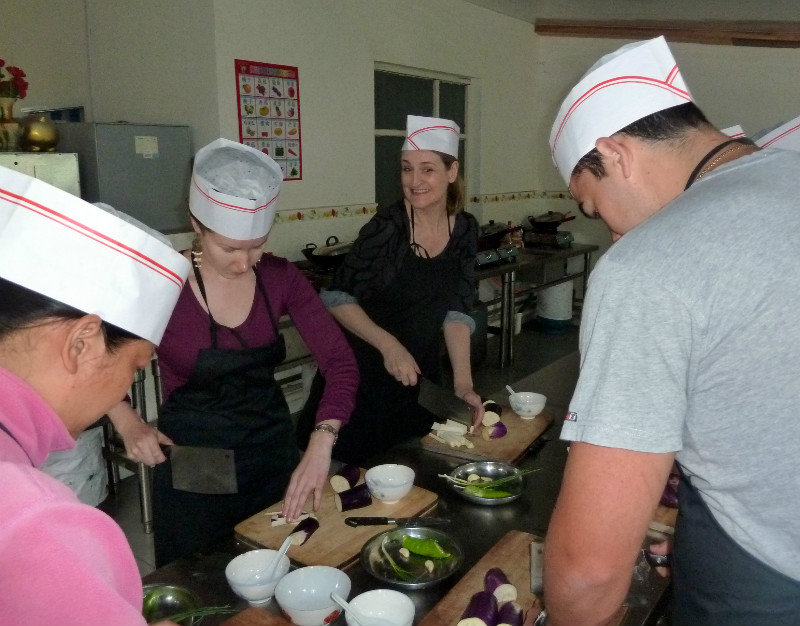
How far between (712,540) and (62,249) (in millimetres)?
946

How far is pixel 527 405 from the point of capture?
1895mm

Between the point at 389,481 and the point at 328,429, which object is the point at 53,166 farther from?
the point at 389,481

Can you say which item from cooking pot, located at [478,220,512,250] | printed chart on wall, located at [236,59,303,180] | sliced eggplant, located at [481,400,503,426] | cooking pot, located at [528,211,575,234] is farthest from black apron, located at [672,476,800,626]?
cooking pot, located at [528,211,575,234]

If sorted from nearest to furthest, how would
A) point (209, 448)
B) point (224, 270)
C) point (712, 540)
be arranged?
point (712, 540)
point (209, 448)
point (224, 270)

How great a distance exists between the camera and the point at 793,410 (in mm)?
826

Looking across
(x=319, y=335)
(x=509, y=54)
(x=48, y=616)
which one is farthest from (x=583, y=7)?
(x=48, y=616)

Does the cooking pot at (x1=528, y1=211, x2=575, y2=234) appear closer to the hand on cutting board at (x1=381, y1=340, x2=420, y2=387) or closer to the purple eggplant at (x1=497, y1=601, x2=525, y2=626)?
the hand on cutting board at (x1=381, y1=340, x2=420, y2=387)

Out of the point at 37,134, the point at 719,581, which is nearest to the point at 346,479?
the point at 719,581

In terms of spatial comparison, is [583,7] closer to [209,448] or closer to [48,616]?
[209,448]

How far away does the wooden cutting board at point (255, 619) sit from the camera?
105 cm

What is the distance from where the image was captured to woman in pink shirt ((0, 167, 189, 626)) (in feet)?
1.93

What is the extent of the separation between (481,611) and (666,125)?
778 millimetres

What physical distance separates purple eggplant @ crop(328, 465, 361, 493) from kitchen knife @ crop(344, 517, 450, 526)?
0.12m

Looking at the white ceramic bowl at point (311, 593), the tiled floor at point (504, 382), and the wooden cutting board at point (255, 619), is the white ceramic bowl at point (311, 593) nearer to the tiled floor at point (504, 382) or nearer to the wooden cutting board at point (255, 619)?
the wooden cutting board at point (255, 619)
